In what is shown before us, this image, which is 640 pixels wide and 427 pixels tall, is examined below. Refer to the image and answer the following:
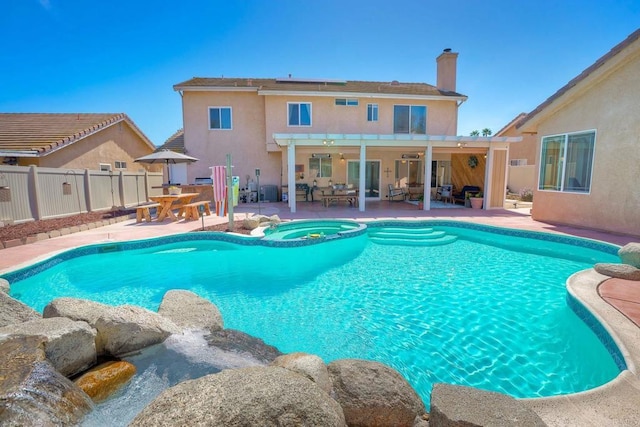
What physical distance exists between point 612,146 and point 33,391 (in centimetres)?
1159

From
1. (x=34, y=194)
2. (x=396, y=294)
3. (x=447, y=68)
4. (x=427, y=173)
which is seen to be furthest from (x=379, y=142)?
(x=34, y=194)

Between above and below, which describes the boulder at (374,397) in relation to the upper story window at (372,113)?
below

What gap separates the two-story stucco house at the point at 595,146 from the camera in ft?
24.4

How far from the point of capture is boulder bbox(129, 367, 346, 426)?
145 centimetres

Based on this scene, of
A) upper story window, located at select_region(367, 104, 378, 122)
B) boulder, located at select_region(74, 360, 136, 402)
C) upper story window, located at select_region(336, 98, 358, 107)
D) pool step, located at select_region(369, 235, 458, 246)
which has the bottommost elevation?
pool step, located at select_region(369, 235, 458, 246)

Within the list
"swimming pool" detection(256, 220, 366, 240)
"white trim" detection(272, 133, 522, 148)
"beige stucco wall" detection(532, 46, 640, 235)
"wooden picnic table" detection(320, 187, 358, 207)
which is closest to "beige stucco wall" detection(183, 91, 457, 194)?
"wooden picnic table" detection(320, 187, 358, 207)

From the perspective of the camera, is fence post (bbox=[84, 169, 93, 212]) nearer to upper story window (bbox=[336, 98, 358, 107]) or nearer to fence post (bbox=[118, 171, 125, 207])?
fence post (bbox=[118, 171, 125, 207])

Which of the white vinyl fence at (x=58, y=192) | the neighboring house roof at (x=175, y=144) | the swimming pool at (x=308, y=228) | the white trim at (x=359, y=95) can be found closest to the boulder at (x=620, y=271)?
the swimming pool at (x=308, y=228)

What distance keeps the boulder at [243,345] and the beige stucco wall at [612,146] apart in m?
9.47

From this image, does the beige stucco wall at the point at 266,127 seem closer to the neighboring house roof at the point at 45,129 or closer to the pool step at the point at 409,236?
the neighboring house roof at the point at 45,129

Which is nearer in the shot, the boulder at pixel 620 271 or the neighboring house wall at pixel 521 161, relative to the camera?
the boulder at pixel 620 271

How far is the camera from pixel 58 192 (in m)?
9.94

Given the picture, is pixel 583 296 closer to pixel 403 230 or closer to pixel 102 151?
pixel 403 230

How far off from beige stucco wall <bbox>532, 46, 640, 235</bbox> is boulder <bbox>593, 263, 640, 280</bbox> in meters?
4.02
